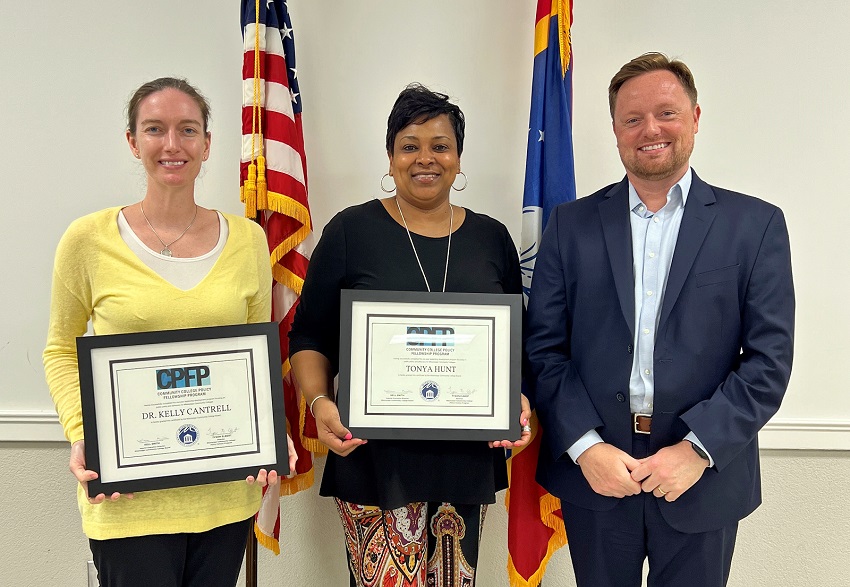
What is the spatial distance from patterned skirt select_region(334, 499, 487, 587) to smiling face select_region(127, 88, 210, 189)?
3.33ft

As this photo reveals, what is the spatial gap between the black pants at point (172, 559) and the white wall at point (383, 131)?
1038 millimetres

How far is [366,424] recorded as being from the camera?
160 cm

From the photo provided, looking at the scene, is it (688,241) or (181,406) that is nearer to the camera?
(181,406)

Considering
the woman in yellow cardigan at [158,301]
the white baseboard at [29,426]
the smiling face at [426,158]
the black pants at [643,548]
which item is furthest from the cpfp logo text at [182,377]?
the white baseboard at [29,426]

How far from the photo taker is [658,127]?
1604 mm

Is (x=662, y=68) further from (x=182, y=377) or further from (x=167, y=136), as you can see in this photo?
(x=182, y=377)

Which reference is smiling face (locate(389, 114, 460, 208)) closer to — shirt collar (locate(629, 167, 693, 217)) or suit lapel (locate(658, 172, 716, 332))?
shirt collar (locate(629, 167, 693, 217))

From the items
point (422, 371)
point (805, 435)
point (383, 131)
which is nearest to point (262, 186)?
point (383, 131)

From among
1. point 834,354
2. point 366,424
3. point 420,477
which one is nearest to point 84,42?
point 366,424

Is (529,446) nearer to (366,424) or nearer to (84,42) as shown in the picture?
(366,424)

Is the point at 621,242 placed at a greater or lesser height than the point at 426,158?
lesser

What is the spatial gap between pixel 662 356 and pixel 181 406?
1.14 meters

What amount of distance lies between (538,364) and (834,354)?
5.10ft

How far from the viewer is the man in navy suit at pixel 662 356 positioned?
5.01 ft
